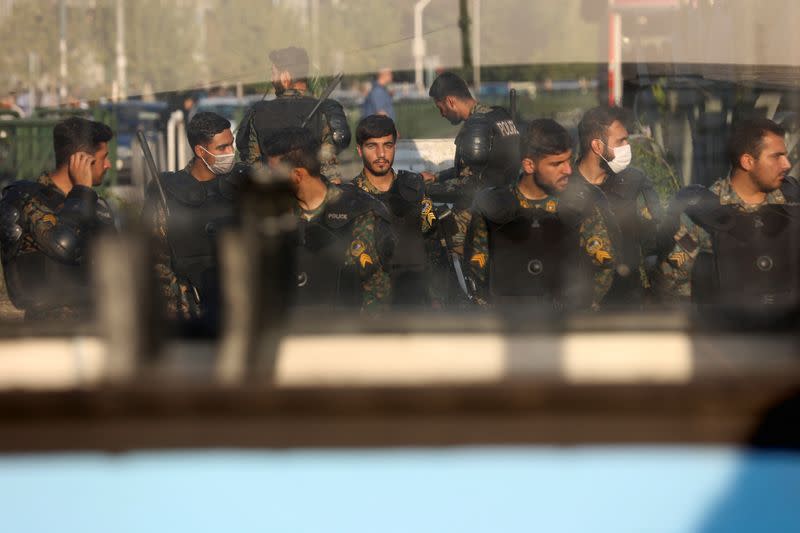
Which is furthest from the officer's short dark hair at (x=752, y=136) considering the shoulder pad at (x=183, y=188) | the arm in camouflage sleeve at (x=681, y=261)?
the shoulder pad at (x=183, y=188)

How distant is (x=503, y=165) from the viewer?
15.1 ft

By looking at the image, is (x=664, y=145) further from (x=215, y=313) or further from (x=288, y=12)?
Answer: (x=215, y=313)

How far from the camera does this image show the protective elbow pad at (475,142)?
4.75 m

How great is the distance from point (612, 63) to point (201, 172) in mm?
1715

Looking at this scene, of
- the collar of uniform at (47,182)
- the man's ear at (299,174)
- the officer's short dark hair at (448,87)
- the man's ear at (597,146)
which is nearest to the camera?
the collar of uniform at (47,182)

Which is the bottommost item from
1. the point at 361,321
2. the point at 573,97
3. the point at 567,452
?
the point at 567,452

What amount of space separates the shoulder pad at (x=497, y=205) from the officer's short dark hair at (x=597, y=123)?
1.77 feet

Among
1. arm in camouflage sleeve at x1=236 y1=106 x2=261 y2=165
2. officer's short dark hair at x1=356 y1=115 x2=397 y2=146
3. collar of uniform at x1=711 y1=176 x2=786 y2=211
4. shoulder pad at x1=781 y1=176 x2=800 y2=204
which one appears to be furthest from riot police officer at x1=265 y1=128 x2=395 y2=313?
shoulder pad at x1=781 y1=176 x2=800 y2=204

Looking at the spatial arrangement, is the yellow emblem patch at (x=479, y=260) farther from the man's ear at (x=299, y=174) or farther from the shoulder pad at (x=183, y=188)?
the shoulder pad at (x=183, y=188)

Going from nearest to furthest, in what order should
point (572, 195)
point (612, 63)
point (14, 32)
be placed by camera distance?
point (572, 195)
point (14, 32)
point (612, 63)

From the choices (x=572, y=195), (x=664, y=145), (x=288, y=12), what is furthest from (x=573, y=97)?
(x=572, y=195)

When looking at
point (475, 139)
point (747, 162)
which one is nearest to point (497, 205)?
point (747, 162)

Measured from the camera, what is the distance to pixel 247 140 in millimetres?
4520

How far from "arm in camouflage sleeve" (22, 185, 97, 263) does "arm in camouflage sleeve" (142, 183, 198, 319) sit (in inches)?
5.9
